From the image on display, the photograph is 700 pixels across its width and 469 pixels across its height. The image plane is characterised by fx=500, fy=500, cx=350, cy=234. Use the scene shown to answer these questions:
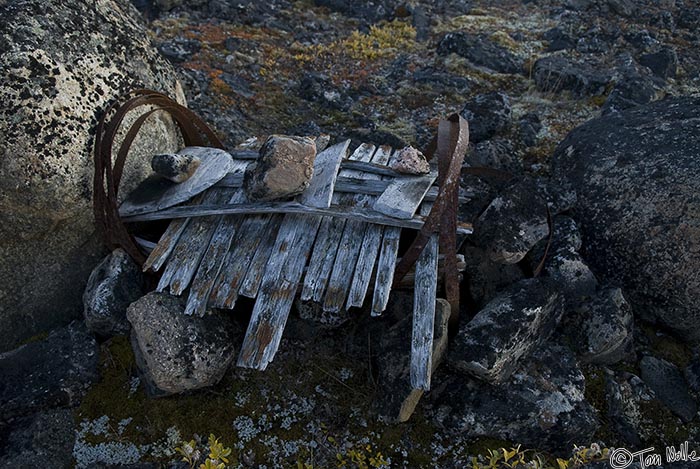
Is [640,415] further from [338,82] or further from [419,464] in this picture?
[338,82]

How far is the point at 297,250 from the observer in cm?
417

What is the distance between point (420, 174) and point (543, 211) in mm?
1292

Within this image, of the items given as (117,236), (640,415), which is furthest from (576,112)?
(117,236)

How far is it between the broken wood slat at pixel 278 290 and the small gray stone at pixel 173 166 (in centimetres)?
115

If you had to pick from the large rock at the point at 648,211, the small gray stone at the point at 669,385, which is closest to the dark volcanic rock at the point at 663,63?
the large rock at the point at 648,211

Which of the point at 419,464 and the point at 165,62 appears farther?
the point at 165,62

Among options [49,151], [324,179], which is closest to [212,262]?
[324,179]

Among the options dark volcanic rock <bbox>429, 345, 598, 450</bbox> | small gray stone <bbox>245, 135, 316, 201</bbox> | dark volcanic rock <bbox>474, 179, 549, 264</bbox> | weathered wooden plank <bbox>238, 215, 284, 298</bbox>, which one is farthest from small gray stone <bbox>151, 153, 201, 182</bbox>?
dark volcanic rock <bbox>429, 345, 598, 450</bbox>

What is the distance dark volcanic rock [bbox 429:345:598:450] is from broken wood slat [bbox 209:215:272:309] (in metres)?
1.84

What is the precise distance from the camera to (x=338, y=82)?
9781 mm

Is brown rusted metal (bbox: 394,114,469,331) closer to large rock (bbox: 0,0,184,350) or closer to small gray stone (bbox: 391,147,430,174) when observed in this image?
small gray stone (bbox: 391,147,430,174)

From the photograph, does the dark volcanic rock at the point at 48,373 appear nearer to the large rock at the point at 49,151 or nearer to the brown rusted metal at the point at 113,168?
the large rock at the point at 49,151

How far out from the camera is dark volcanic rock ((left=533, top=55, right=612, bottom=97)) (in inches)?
361

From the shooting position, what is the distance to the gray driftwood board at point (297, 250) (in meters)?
3.88
